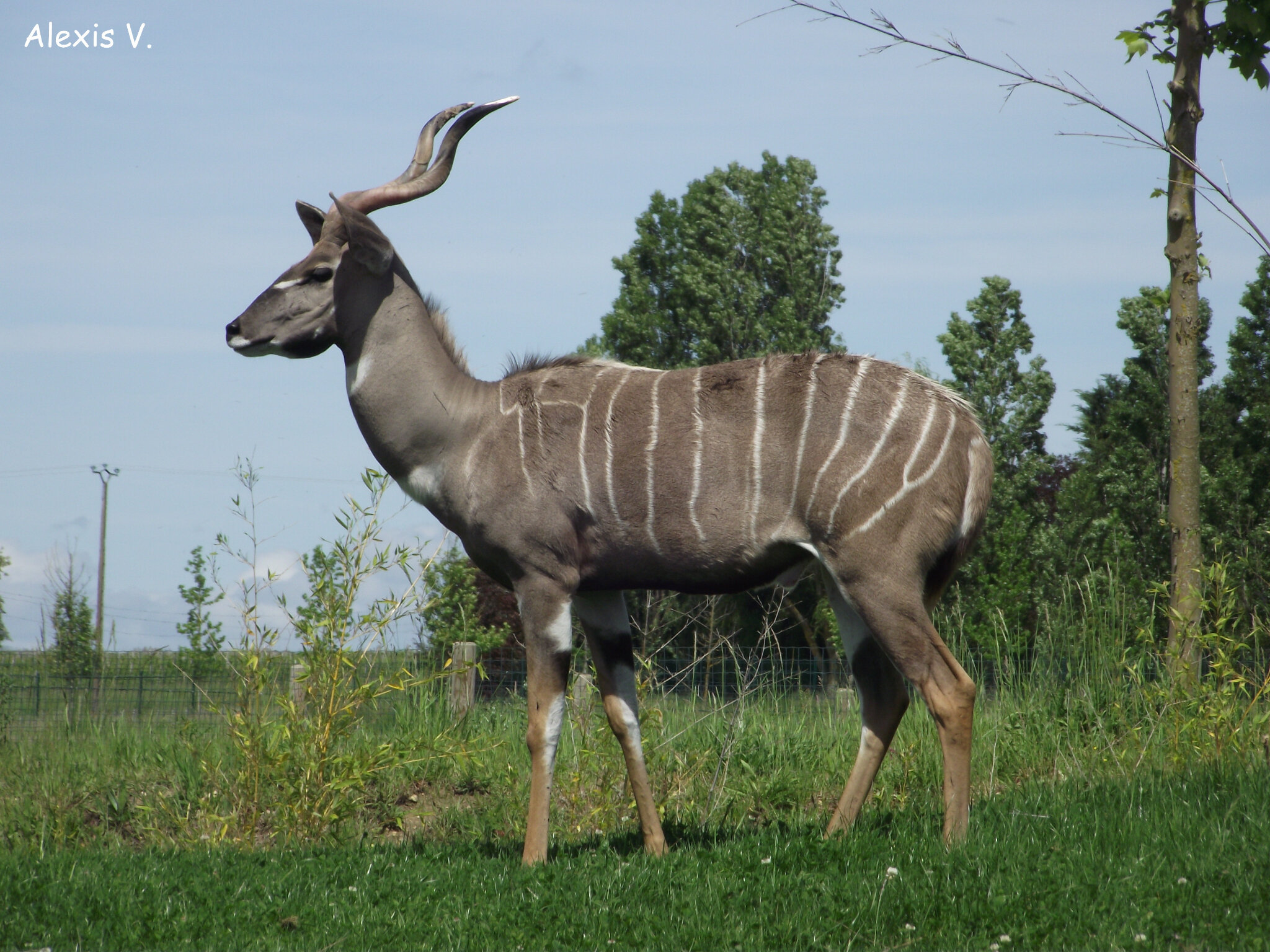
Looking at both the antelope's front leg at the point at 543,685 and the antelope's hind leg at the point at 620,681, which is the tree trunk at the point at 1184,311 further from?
the antelope's front leg at the point at 543,685

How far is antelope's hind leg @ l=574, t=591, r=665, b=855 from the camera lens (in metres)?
6.25

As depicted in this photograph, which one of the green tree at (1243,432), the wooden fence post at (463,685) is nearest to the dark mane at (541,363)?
the wooden fence post at (463,685)

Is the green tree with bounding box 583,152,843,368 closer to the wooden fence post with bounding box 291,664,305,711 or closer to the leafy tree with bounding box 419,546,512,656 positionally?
the leafy tree with bounding box 419,546,512,656

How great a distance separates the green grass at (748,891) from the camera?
4777 mm

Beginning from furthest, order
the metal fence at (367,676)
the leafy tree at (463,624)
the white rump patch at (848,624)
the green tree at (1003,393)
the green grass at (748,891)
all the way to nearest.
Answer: the green tree at (1003,393) → the leafy tree at (463,624) → the metal fence at (367,676) → the white rump patch at (848,624) → the green grass at (748,891)

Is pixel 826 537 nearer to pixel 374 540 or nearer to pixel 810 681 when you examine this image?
pixel 374 540

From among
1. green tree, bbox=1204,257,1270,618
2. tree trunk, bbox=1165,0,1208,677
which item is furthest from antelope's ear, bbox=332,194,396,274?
green tree, bbox=1204,257,1270,618

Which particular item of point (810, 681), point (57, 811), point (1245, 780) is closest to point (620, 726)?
point (1245, 780)

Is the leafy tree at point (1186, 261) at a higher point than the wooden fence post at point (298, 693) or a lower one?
higher

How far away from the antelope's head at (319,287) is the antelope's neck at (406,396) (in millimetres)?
118

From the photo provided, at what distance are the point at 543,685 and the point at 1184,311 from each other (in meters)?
5.37

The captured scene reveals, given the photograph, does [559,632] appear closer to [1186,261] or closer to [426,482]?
[426,482]

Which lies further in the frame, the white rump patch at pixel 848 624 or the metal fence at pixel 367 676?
the metal fence at pixel 367 676

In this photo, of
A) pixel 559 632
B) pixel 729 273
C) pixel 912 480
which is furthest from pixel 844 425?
→ pixel 729 273
